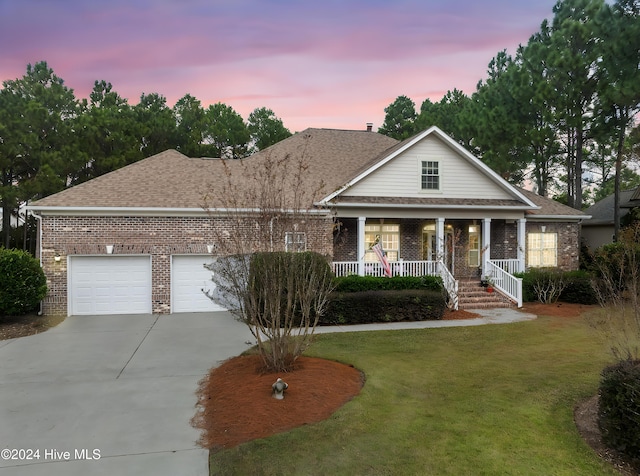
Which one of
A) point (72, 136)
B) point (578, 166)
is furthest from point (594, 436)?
point (72, 136)

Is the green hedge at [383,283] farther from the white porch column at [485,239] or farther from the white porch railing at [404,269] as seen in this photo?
the white porch column at [485,239]

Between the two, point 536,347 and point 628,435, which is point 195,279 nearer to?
point 536,347

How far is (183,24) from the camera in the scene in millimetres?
12953

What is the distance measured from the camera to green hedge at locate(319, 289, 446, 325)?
1162 centimetres

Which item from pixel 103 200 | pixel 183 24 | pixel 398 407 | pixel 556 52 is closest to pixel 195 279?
pixel 103 200

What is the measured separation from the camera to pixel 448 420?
5.09 metres

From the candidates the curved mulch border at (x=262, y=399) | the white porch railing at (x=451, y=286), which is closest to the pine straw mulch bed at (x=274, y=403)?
the curved mulch border at (x=262, y=399)

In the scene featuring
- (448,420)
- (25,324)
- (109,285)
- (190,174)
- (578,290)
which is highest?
(190,174)

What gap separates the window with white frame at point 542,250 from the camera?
671 inches

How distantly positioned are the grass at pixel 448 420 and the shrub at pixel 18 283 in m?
8.65

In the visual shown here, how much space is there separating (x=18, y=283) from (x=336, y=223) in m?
9.08

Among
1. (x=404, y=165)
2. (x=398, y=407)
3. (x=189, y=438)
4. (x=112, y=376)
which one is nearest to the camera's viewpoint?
(x=189, y=438)

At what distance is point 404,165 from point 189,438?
42.2 feet

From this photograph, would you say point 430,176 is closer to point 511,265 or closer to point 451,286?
point 451,286
